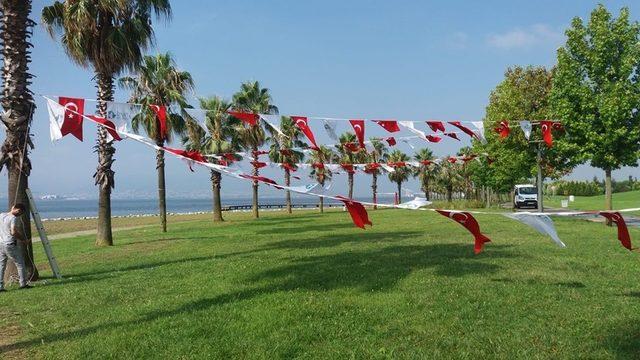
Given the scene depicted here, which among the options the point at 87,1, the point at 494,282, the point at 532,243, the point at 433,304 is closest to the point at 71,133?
the point at 433,304

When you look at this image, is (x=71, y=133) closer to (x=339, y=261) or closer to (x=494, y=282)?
(x=339, y=261)

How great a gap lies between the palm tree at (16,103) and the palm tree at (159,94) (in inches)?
611

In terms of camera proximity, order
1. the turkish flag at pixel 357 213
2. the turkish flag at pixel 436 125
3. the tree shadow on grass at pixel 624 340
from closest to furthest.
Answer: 1. the tree shadow on grass at pixel 624 340
2. the turkish flag at pixel 357 213
3. the turkish flag at pixel 436 125

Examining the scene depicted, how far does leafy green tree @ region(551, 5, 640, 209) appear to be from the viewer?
20.9 meters

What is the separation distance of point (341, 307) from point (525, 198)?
44909mm

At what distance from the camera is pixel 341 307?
25.0ft

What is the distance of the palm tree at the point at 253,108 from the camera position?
41062 mm

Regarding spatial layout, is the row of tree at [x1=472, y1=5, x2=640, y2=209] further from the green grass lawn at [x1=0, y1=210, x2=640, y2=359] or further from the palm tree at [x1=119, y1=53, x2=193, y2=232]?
the palm tree at [x1=119, y1=53, x2=193, y2=232]

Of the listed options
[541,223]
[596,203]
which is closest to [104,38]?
[541,223]

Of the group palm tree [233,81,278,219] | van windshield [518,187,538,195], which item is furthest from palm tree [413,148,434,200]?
palm tree [233,81,278,219]

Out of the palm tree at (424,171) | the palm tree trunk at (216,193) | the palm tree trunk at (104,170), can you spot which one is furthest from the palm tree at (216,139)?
the palm tree at (424,171)

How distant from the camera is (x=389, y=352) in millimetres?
5680

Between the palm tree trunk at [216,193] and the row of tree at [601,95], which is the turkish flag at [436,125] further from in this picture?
the palm tree trunk at [216,193]

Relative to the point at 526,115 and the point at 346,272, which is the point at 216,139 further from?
the point at 346,272
